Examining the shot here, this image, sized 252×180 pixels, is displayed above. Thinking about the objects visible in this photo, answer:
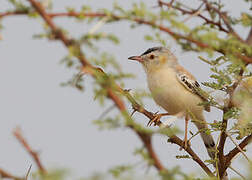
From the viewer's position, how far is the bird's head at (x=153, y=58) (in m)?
6.10

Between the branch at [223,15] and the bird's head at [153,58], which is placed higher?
the bird's head at [153,58]

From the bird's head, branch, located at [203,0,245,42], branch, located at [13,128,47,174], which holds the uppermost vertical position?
the bird's head

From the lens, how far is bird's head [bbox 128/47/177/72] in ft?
20.0

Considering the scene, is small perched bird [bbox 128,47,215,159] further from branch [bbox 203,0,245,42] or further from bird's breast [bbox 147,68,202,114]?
branch [bbox 203,0,245,42]

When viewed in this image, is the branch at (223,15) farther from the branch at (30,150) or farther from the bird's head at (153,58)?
the bird's head at (153,58)

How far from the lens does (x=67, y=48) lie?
1.30m

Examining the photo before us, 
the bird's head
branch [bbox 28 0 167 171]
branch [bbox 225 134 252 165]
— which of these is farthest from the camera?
the bird's head

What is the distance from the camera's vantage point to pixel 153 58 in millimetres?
6281

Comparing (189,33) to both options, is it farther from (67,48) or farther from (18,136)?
(18,136)

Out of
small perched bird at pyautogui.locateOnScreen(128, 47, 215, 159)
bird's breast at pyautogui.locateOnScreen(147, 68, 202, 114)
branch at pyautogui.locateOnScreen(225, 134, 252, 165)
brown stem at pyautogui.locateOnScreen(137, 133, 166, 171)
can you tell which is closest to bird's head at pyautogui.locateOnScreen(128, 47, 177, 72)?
small perched bird at pyautogui.locateOnScreen(128, 47, 215, 159)

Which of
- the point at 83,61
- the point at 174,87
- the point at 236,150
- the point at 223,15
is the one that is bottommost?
the point at 83,61

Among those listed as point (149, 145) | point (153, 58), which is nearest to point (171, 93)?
point (153, 58)

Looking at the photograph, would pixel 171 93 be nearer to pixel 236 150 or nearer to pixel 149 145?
pixel 236 150

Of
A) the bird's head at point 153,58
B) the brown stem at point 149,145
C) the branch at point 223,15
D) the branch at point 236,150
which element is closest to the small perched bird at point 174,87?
the bird's head at point 153,58
